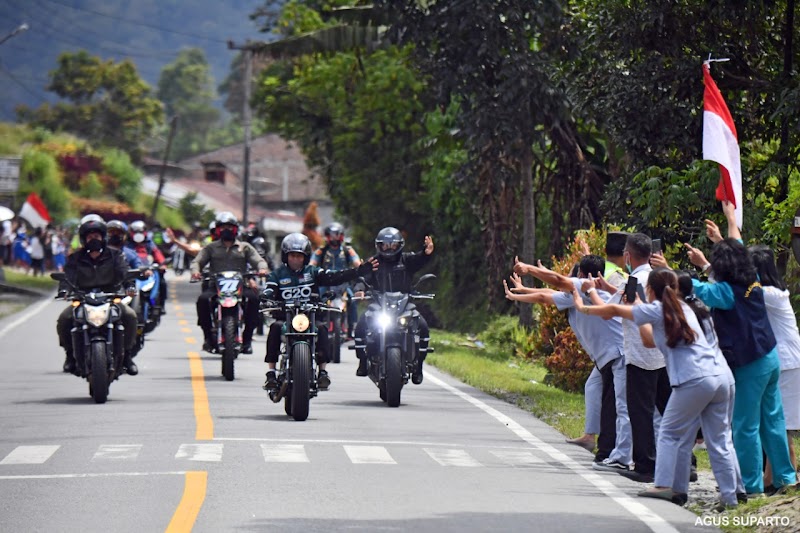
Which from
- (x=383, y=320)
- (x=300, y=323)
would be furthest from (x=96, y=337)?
(x=383, y=320)

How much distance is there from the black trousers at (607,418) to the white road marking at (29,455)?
170 inches

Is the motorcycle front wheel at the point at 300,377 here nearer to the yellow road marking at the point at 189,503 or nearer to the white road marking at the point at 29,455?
the white road marking at the point at 29,455

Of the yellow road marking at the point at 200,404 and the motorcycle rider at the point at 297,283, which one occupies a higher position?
the motorcycle rider at the point at 297,283

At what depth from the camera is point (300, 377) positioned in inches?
622

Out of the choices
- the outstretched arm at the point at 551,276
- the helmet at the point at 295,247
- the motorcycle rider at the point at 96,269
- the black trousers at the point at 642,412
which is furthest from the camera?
the motorcycle rider at the point at 96,269

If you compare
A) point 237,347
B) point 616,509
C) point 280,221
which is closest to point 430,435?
point 616,509

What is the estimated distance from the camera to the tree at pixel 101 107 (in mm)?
119562

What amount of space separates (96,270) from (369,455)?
5516mm

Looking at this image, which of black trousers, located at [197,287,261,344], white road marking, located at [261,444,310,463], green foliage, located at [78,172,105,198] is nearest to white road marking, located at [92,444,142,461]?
white road marking, located at [261,444,310,463]

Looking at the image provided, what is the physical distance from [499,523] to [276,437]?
4.61m

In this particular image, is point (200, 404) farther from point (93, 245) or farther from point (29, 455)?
point (29, 455)

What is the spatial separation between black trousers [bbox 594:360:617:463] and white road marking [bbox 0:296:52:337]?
17.9 m

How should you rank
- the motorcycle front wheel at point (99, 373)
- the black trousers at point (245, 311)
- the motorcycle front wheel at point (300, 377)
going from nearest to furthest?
1. the motorcycle front wheel at point (300, 377)
2. the motorcycle front wheel at point (99, 373)
3. the black trousers at point (245, 311)

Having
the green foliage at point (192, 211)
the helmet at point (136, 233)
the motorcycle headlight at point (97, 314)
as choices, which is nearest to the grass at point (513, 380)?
the motorcycle headlight at point (97, 314)
